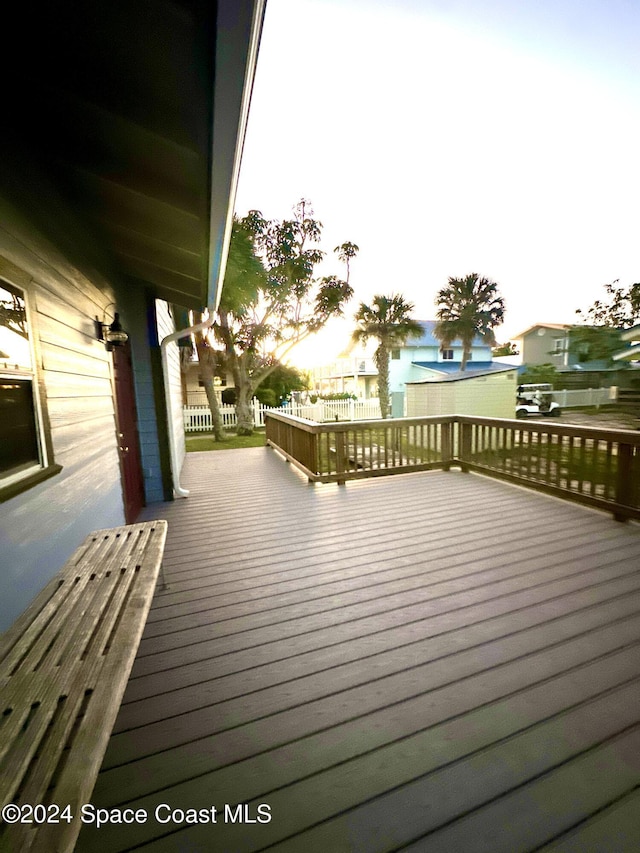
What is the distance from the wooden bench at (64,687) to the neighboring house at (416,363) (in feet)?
65.6

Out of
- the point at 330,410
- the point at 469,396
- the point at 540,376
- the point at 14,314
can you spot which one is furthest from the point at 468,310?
the point at 14,314

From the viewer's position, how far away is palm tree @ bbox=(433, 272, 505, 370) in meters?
21.8

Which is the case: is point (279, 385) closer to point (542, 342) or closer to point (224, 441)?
point (224, 441)

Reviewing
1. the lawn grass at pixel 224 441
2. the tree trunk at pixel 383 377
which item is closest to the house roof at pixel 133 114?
the lawn grass at pixel 224 441

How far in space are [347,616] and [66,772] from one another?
4.88 ft

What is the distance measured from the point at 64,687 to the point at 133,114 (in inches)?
77.2

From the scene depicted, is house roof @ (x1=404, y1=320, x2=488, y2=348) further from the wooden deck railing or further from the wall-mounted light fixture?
the wall-mounted light fixture

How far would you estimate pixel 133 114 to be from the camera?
4.34 ft

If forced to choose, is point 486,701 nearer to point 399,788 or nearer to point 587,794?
point 587,794

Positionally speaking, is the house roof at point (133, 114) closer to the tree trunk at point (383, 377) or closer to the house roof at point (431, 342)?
the tree trunk at point (383, 377)

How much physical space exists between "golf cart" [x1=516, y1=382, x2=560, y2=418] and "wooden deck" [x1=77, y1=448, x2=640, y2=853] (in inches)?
474

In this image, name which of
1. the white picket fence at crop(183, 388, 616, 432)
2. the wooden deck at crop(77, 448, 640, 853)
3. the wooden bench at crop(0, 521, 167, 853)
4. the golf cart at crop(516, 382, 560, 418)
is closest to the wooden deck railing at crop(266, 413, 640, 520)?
the wooden deck at crop(77, 448, 640, 853)

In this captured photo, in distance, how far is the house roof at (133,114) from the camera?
94cm

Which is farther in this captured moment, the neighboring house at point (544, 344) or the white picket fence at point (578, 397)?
the neighboring house at point (544, 344)
